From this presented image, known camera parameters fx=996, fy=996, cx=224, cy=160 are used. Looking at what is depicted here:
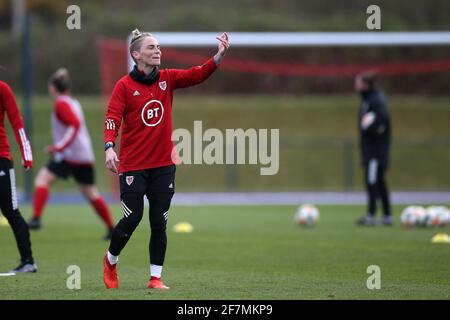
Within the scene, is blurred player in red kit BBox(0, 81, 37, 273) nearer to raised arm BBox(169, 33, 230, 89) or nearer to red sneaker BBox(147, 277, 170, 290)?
red sneaker BBox(147, 277, 170, 290)

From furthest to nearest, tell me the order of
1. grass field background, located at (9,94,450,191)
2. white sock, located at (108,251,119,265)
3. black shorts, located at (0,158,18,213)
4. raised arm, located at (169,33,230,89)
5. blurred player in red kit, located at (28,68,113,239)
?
1. grass field background, located at (9,94,450,191)
2. blurred player in red kit, located at (28,68,113,239)
3. black shorts, located at (0,158,18,213)
4. white sock, located at (108,251,119,265)
5. raised arm, located at (169,33,230,89)

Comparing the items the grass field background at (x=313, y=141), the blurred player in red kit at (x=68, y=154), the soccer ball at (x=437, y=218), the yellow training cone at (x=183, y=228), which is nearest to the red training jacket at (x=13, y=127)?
the blurred player in red kit at (x=68, y=154)

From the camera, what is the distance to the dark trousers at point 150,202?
29.2 ft

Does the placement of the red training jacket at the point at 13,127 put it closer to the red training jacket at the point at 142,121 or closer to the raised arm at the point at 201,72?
the red training jacket at the point at 142,121

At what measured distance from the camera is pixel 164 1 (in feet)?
132

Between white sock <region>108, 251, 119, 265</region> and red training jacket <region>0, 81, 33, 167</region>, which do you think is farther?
red training jacket <region>0, 81, 33, 167</region>

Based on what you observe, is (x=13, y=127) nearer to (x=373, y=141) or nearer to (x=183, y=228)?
(x=183, y=228)

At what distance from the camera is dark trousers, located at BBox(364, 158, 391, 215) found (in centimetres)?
1664

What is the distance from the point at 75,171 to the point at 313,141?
14.5m

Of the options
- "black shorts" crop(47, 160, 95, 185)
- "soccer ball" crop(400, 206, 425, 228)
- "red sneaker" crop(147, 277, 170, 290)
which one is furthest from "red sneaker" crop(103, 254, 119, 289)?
"soccer ball" crop(400, 206, 425, 228)

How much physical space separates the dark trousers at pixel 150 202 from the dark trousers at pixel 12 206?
5.29 feet
